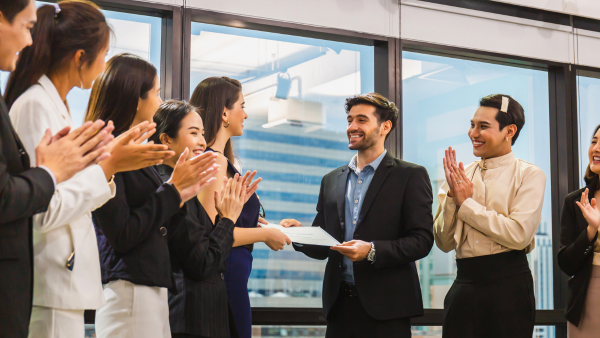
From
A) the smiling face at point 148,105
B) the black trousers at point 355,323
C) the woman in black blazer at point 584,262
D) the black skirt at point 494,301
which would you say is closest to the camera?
the smiling face at point 148,105

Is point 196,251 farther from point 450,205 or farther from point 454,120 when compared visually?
point 454,120

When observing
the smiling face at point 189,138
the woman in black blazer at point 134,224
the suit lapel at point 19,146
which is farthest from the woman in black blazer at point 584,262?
the suit lapel at point 19,146

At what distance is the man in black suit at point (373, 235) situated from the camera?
277 centimetres

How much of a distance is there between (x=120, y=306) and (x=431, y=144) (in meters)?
3.01

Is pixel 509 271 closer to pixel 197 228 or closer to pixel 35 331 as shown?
pixel 197 228

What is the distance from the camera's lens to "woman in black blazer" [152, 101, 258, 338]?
2088mm

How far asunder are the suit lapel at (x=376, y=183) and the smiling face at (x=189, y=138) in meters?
0.99

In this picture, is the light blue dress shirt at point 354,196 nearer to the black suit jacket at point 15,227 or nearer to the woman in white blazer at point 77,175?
the woman in white blazer at point 77,175

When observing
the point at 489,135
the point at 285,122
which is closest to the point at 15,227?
the point at 489,135

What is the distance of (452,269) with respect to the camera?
4.27 m

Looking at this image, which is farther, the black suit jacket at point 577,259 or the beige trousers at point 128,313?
the black suit jacket at point 577,259

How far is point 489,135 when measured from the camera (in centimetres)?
324

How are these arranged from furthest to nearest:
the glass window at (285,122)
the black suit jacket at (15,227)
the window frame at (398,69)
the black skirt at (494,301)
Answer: the glass window at (285,122)
the window frame at (398,69)
the black skirt at (494,301)
the black suit jacket at (15,227)

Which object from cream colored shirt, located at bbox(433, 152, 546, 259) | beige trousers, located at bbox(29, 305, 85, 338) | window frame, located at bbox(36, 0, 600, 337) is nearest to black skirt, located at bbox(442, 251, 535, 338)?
cream colored shirt, located at bbox(433, 152, 546, 259)
